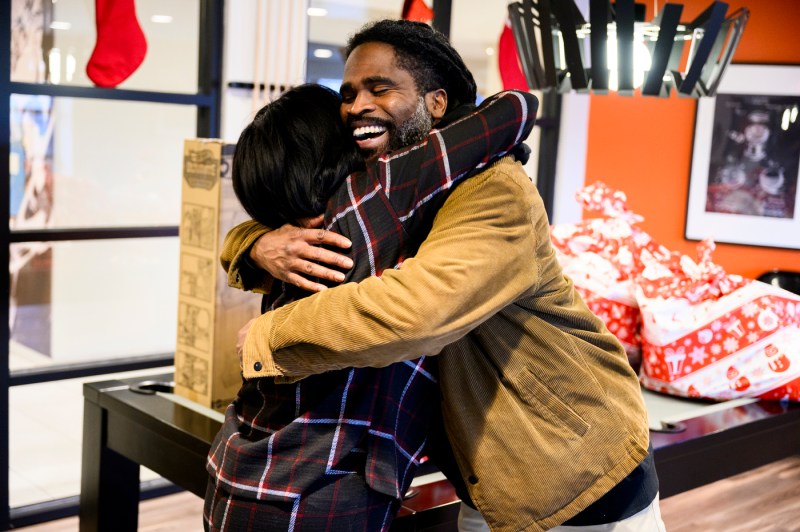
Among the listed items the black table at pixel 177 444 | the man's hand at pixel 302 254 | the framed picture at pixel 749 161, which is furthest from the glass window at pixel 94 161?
the framed picture at pixel 749 161

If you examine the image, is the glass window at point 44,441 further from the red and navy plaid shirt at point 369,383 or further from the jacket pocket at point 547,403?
the jacket pocket at point 547,403

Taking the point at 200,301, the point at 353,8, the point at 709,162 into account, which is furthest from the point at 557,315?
→ the point at 709,162

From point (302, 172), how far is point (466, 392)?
44 centimetres

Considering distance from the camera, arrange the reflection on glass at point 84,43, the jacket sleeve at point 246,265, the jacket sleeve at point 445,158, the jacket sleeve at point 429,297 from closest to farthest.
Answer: the jacket sleeve at point 429,297 < the jacket sleeve at point 445,158 < the jacket sleeve at point 246,265 < the reflection on glass at point 84,43

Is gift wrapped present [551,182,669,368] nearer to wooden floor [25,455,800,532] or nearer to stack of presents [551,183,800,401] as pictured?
stack of presents [551,183,800,401]

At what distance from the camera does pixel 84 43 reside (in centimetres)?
370

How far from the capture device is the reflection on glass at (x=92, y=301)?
369 cm

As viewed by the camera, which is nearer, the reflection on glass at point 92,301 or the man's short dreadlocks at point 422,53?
the man's short dreadlocks at point 422,53

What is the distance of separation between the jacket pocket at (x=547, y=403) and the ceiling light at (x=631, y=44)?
140cm

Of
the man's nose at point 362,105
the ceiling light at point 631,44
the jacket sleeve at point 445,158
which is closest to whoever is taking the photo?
the jacket sleeve at point 445,158

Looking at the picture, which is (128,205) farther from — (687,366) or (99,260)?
(687,366)

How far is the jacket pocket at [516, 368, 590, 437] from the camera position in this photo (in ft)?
4.81

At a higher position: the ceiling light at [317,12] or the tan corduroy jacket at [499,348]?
the ceiling light at [317,12]

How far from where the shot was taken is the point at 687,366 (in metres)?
2.58
